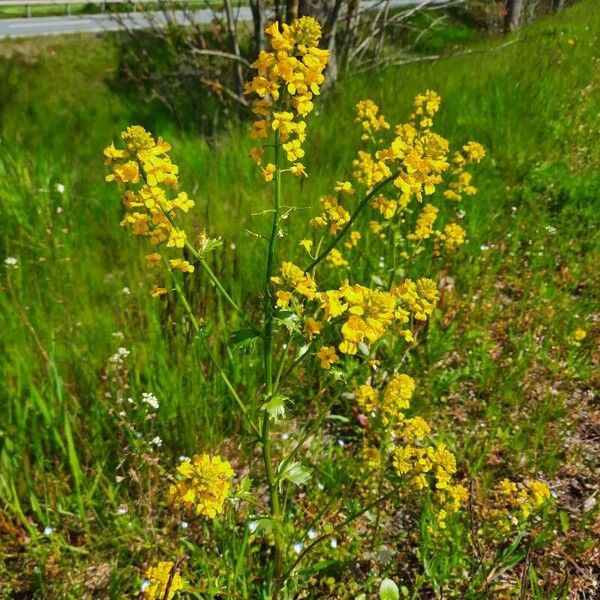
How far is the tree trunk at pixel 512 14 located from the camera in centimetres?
1223

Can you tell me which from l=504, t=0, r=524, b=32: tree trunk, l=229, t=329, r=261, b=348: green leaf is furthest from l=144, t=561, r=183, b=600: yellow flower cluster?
l=504, t=0, r=524, b=32: tree trunk

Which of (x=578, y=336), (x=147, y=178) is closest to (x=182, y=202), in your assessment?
(x=147, y=178)

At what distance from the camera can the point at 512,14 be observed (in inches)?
490

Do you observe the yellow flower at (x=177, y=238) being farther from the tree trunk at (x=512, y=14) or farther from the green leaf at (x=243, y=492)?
the tree trunk at (x=512, y=14)

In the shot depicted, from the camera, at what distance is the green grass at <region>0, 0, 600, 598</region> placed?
5.51 ft

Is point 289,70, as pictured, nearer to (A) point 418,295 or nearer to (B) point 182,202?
(B) point 182,202

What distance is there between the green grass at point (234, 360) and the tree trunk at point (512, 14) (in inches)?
399

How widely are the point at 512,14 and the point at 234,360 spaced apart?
13495mm

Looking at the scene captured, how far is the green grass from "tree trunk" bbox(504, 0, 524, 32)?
10137 mm

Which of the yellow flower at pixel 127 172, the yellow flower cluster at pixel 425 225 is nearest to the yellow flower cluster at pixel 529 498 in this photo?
the yellow flower cluster at pixel 425 225

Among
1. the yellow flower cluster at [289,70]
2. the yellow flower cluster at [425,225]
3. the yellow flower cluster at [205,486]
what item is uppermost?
the yellow flower cluster at [289,70]

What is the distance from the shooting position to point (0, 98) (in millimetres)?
7633

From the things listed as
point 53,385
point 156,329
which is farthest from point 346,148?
point 53,385

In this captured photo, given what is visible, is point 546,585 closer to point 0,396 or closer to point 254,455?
point 254,455
